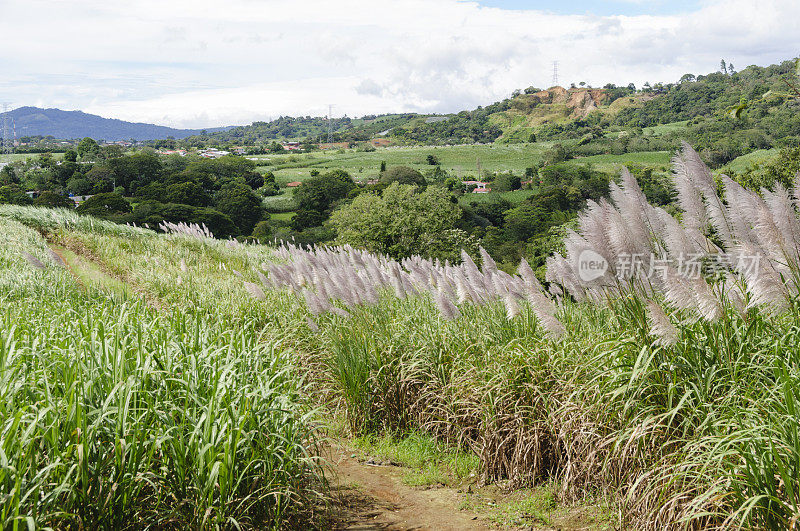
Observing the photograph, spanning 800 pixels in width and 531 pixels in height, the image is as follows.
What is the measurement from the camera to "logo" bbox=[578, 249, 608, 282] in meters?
3.35

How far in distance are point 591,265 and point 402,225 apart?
35.5m

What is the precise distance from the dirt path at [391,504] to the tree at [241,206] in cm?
7195

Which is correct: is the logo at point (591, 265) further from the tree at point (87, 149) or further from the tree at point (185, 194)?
the tree at point (87, 149)

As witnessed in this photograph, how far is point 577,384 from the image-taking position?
394 cm

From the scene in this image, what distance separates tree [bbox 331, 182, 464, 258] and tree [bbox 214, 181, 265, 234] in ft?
120

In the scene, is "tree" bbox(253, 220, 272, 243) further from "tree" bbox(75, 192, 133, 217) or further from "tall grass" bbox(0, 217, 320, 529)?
"tall grass" bbox(0, 217, 320, 529)

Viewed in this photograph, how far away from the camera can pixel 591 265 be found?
11.2ft

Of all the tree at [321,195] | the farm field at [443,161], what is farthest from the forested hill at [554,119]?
the tree at [321,195]

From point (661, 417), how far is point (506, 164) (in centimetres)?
12808

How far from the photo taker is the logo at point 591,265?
335 cm

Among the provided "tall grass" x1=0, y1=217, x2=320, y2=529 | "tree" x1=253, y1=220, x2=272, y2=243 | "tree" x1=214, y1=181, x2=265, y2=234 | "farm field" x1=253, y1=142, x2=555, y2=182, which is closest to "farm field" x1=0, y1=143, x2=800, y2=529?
"tall grass" x1=0, y1=217, x2=320, y2=529

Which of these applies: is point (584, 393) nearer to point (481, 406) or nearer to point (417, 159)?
point (481, 406)

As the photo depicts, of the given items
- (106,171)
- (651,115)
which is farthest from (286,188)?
(651,115)

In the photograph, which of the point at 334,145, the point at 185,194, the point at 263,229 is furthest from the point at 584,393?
the point at 334,145
